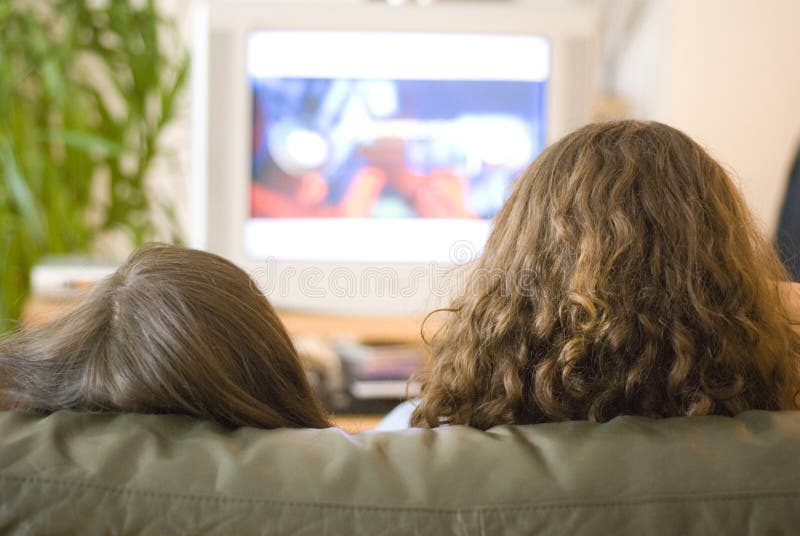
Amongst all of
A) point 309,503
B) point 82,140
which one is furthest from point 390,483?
point 82,140

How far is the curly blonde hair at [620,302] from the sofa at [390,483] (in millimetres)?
120

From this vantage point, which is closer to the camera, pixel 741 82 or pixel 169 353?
pixel 169 353

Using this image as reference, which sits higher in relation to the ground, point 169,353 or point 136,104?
point 136,104

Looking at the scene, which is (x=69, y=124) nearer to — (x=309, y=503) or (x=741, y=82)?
(x=741, y=82)

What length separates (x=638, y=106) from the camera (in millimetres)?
2619

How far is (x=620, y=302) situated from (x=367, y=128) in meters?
1.07

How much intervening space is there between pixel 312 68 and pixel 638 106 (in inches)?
47.9

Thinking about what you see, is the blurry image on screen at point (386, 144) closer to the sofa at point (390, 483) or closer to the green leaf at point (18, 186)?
the green leaf at point (18, 186)

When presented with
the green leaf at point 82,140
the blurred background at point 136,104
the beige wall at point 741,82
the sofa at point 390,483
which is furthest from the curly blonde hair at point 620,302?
the green leaf at point 82,140

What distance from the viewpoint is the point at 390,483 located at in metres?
0.57

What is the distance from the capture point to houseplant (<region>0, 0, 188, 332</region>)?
2.26 metres

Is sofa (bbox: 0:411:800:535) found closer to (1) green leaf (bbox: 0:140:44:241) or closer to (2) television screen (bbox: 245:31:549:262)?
(2) television screen (bbox: 245:31:549:262)

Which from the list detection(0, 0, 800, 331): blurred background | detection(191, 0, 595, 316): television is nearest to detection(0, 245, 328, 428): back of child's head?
detection(191, 0, 595, 316): television

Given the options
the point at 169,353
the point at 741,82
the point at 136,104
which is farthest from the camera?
the point at 136,104
